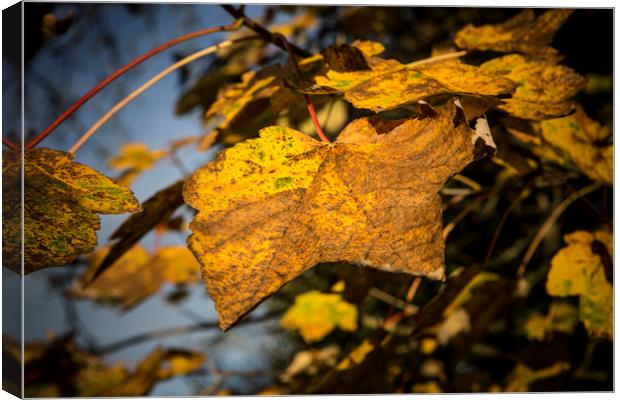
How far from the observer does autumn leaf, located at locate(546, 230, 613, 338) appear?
1.90 feet

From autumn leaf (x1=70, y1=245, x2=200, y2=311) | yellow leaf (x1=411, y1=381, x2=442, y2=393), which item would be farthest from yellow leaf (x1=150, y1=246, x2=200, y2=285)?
yellow leaf (x1=411, y1=381, x2=442, y2=393)

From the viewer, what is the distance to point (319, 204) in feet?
1.14

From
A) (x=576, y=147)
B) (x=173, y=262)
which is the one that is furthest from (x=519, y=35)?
(x=173, y=262)

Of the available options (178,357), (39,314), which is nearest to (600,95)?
(178,357)

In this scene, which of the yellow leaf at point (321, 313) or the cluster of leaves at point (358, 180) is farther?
the yellow leaf at point (321, 313)

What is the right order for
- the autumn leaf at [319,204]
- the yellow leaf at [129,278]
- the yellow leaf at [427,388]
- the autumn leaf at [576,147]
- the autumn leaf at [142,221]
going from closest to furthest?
the autumn leaf at [319,204]
the autumn leaf at [142,221]
the autumn leaf at [576,147]
the yellow leaf at [427,388]
the yellow leaf at [129,278]

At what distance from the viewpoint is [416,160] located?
13.4 inches

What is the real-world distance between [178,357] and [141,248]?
23cm

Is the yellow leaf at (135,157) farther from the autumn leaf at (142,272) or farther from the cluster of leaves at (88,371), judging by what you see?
the cluster of leaves at (88,371)

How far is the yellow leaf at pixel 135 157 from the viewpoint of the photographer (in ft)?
3.43

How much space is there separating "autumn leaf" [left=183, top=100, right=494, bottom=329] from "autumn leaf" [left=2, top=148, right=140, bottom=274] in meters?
0.05

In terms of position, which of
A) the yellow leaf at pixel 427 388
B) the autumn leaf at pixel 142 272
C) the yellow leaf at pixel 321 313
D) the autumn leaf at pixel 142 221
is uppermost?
the autumn leaf at pixel 142 221

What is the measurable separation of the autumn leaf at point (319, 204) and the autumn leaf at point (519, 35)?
0.22 meters

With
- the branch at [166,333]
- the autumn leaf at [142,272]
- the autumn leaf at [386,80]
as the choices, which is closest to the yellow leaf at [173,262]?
the autumn leaf at [142,272]
